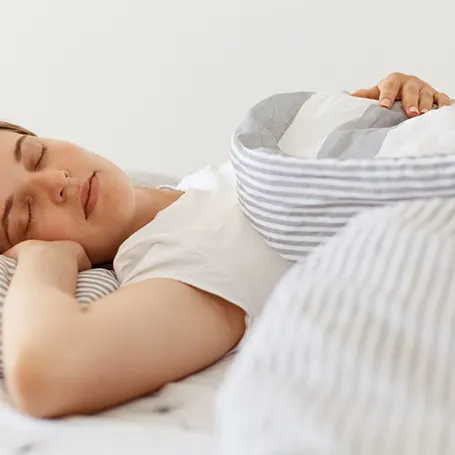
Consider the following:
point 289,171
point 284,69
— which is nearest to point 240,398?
point 289,171

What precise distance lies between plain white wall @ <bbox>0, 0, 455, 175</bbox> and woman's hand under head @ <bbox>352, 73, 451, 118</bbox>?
744 millimetres

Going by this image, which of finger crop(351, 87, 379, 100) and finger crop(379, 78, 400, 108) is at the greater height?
finger crop(379, 78, 400, 108)

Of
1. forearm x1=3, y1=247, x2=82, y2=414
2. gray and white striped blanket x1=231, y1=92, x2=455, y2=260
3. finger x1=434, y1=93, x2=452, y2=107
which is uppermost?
finger x1=434, y1=93, x2=452, y2=107

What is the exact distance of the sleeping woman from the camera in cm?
77

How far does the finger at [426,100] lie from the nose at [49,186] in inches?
21.5

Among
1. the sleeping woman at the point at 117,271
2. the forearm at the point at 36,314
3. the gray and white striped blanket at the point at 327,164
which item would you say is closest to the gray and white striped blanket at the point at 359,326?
the gray and white striped blanket at the point at 327,164

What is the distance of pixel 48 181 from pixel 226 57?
1.07m

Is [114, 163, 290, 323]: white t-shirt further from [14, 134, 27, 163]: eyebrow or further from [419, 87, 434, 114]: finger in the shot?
[419, 87, 434, 114]: finger

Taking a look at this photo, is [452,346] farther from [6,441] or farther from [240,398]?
[6,441]

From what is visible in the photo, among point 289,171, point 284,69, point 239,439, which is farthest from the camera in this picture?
point 284,69

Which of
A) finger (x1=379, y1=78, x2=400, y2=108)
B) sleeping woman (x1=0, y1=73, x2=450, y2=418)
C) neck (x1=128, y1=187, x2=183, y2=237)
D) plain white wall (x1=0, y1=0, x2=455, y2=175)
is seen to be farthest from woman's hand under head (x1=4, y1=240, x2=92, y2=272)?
plain white wall (x1=0, y1=0, x2=455, y2=175)

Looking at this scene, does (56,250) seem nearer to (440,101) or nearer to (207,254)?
(207,254)

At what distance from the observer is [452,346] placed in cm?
56

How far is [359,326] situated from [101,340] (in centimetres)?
31
